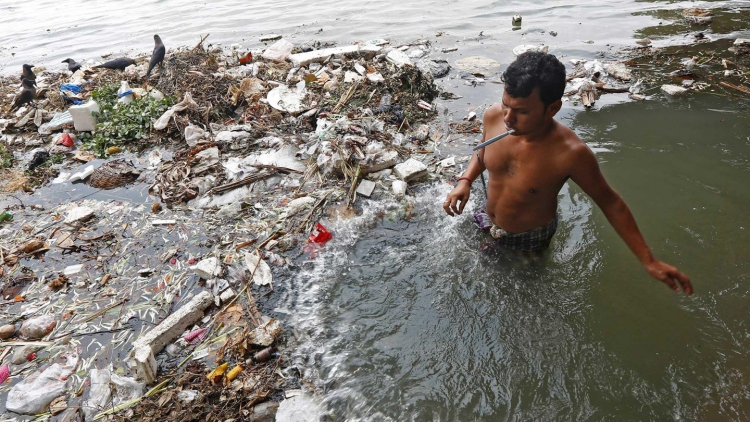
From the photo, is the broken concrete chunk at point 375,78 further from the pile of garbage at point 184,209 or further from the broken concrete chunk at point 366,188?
the broken concrete chunk at point 366,188

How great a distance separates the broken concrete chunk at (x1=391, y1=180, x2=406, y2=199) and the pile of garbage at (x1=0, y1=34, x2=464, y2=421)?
0.8 inches

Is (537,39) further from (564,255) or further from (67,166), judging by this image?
(67,166)

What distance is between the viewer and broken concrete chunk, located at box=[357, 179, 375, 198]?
3572mm

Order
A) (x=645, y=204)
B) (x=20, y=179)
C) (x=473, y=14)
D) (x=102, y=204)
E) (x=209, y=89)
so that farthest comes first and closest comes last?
1. (x=473, y=14)
2. (x=209, y=89)
3. (x=20, y=179)
4. (x=102, y=204)
5. (x=645, y=204)

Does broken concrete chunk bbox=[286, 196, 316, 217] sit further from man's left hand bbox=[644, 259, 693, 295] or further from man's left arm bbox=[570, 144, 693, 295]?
man's left hand bbox=[644, 259, 693, 295]

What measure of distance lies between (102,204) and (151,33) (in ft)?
23.6

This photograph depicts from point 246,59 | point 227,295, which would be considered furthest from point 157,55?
point 227,295

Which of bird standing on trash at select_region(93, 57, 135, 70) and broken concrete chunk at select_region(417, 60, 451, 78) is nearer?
broken concrete chunk at select_region(417, 60, 451, 78)

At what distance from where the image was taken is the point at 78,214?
11.6 ft

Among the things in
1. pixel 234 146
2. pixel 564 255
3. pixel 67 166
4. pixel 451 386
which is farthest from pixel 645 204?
pixel 67 166

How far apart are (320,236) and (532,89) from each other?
1905 mm

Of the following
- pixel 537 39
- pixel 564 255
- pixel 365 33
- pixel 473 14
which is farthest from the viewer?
pixel 473 14

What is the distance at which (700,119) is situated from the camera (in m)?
4.31

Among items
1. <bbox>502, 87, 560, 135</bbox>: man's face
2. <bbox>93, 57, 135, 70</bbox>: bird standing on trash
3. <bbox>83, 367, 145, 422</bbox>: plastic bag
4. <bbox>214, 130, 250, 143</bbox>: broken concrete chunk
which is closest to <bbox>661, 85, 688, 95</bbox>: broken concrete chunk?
<bbox>502, 87, 560, 135</bbox>: man's face
